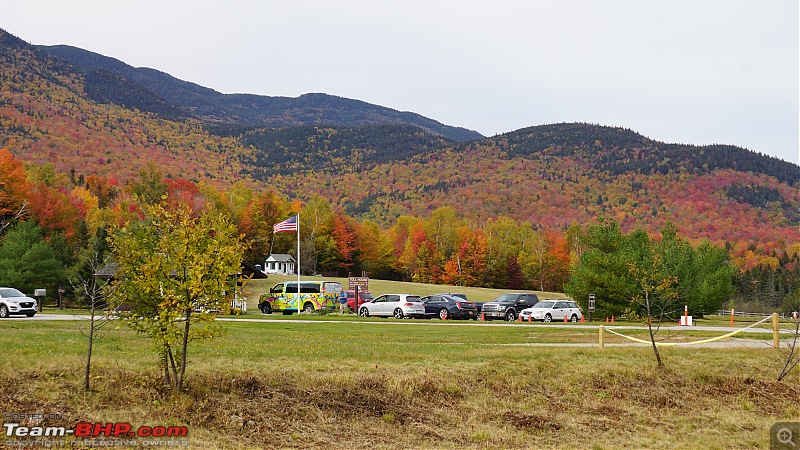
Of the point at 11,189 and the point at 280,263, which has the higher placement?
the point at 11,189

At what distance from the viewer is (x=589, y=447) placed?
1373 cm

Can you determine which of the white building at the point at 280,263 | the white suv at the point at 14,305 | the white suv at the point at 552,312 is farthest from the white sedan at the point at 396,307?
the white building at the point at 280,263

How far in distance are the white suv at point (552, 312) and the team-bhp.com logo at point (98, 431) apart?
3357 centimetres

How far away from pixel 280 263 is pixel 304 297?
61.8m

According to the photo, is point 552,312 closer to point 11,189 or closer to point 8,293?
point 8,293

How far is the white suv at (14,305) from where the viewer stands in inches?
1280

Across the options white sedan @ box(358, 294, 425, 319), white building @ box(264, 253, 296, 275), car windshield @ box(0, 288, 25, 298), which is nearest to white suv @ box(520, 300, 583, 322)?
white sedan @ box(358, 294, 425, 319)

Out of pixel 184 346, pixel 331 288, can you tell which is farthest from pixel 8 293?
pixel 184 346

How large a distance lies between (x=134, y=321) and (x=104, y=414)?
165 cm

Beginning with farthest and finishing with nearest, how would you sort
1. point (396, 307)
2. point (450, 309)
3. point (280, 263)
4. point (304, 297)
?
point (280, 263) → point (304, 297) → point (450, 309) → point (396, 307)

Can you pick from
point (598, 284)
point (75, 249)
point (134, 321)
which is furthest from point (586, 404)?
point (75, 249)

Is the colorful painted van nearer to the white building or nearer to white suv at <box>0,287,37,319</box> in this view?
white suv at <box>0,287,37,319</box>

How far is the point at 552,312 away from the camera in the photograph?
43375 millimetres

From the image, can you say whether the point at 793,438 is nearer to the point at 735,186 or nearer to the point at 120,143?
the point at 735,186
